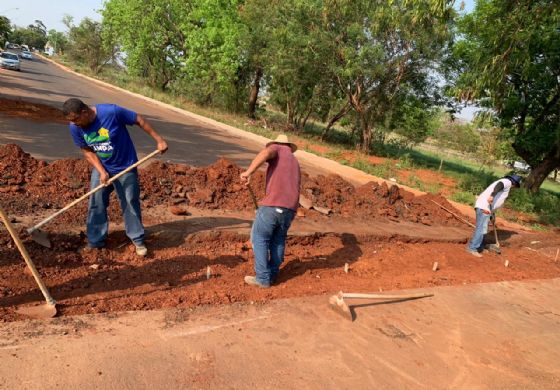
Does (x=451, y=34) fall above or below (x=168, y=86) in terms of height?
above

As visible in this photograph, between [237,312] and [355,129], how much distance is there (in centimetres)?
2047

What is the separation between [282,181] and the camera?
13.8 feet

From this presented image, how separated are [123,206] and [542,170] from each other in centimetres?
1398

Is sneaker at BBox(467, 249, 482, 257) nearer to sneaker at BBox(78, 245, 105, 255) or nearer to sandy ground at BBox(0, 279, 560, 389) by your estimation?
sandy ground at BBox(0, 279, 560, 389)

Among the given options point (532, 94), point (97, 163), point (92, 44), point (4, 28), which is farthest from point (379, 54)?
point (92, 44)

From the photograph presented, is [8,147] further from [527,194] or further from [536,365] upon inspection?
[527,194]

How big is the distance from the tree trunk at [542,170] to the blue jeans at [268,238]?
40.9ft

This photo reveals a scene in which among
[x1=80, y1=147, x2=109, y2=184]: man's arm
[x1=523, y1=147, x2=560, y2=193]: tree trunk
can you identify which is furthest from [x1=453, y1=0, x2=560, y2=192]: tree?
[x1=80, y1=147, x2=109, y2=184]: man's arm

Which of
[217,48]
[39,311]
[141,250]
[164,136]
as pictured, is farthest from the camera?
[217,48]

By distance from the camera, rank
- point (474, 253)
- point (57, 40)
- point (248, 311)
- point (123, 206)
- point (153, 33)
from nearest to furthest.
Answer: point (248, 311) → point (123, 206) → point (474, 253) → point (153, 33) → point (57, 40)

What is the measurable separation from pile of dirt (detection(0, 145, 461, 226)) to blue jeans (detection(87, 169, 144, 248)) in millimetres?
782

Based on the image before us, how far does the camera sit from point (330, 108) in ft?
74.5

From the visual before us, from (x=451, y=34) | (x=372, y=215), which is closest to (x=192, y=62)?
(x=451, y=34)

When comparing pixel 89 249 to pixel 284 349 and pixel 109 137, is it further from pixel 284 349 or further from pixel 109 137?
pixel 284 349
